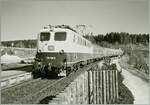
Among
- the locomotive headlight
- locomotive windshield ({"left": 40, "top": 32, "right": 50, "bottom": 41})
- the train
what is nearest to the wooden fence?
the train

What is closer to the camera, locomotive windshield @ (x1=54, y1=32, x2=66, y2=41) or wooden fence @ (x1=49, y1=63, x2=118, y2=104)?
wooden fence @ (x1=49, y1=63, x2=118, y2=104)

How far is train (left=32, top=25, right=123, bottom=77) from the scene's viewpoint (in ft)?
9.79

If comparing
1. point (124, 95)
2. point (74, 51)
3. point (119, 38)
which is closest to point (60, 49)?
point (74, 51)

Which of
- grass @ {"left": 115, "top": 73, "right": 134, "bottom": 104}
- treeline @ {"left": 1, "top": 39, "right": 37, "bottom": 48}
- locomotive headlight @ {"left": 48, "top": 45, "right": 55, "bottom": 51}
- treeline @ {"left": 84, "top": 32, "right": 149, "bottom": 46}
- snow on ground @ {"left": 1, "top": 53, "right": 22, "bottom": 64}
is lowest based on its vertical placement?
grass @ {"left": 115, "top": 73, "right": 134, "bottom": 104}

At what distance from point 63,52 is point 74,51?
0.15m

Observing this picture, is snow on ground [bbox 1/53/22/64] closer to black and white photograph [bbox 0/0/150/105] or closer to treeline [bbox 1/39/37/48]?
black and white photograph [bbox 0/0/150/105]

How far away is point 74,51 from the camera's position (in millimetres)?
3029

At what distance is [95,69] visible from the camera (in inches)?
119

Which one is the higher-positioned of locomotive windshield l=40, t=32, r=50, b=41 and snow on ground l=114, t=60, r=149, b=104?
locomotive windshield l=40, t=32, r=50, b=41

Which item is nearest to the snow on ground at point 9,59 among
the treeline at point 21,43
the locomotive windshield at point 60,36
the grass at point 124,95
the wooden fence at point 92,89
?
the treeline at point 21,43

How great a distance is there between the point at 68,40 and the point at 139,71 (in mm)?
990

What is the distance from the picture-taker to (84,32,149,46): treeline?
116 inches

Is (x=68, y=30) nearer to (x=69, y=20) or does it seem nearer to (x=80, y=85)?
(x=69, y=20)

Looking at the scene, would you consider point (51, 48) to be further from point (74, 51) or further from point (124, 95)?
point (124, 95)
